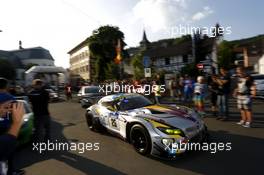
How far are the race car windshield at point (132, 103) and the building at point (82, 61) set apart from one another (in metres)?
63.3

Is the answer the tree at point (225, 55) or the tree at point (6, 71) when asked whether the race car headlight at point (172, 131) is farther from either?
the tree at point (6, 71)

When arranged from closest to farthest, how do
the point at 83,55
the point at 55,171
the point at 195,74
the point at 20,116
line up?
the point at 20,116, the point at 55,171, the point at 195,74, the point at 83,55

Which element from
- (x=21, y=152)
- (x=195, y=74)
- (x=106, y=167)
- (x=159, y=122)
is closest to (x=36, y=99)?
(x=21, y=152)

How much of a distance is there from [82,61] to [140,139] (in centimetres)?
7793

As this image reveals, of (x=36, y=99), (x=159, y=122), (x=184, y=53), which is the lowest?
(x=159, y=122)

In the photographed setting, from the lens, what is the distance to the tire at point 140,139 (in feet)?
18.1

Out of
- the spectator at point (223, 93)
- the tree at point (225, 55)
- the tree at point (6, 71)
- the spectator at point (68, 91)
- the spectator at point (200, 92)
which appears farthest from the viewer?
the tree at point (225, 55)

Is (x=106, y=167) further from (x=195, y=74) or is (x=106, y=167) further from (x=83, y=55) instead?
(x=83, y=55)

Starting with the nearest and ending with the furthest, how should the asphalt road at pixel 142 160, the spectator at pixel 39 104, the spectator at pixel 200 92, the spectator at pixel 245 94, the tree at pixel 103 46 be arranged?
the asphalt road at pixel 142 160
the spectator at pixel 39 104
the spectator at pixel 245 94
the spectator at pixel 200 92
the tree at pixel 103 46

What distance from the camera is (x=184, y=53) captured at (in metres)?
51.0

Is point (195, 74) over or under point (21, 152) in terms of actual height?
over

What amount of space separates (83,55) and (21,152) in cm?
7561

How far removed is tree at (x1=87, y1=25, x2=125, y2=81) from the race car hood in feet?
143

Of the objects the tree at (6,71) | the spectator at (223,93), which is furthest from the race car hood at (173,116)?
the tree at (6,71)
